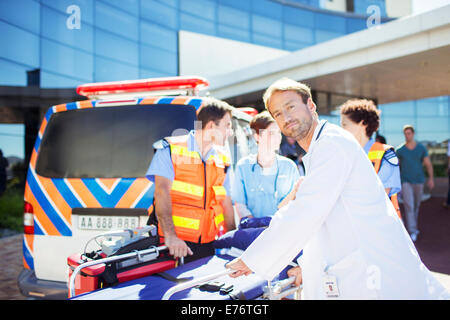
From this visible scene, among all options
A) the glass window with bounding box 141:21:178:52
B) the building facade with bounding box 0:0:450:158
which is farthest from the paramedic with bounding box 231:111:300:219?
the glass window with bounding box 141:21:178:52

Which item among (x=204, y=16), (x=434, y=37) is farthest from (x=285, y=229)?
(x=204, y=16)

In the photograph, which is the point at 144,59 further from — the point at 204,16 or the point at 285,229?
the point at 285,229

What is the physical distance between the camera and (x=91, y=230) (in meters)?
Result: 2.69

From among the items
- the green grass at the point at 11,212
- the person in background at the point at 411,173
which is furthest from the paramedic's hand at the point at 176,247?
the green grass at the point at 11,212

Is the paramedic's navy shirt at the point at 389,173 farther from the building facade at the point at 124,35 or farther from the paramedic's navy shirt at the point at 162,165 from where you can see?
the building facade at the point at 124,35

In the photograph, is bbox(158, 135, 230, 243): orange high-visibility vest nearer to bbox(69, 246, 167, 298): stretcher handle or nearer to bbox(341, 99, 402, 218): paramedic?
bbox(69, 246, 167, 298): stretcher handle

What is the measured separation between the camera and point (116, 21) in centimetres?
1393

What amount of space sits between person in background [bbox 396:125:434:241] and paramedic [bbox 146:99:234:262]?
4914 mm

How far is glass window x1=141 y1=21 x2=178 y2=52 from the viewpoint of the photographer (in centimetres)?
1473

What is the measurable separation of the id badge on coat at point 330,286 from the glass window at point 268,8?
19084 millimetres

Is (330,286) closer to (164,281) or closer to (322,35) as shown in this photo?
(164,281)

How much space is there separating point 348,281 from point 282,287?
28.1 inches

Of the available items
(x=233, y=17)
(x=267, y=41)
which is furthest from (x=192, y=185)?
A: (x=267, y=41)
